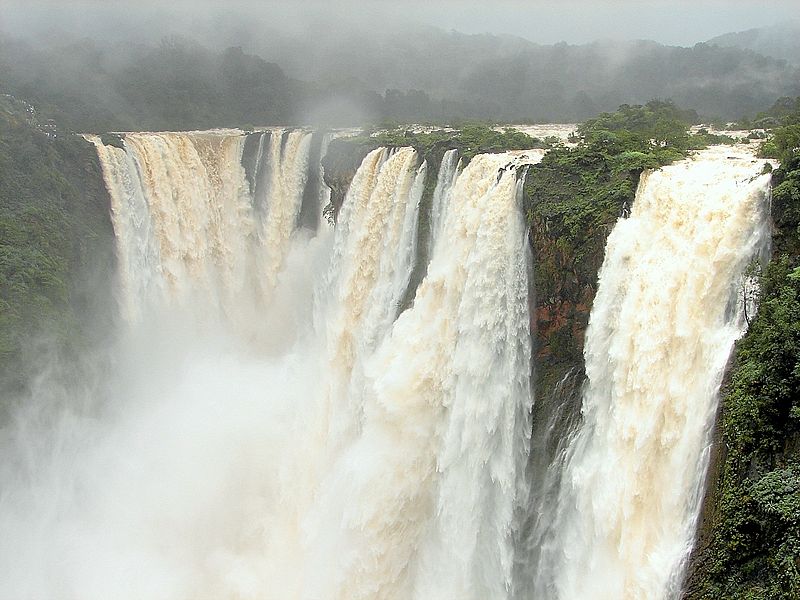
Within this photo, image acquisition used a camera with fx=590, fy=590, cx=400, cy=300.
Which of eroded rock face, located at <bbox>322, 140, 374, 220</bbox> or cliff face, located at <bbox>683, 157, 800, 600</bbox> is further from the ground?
eroded rock face, located at <bbox>322, 140, 374, 220</bbox>

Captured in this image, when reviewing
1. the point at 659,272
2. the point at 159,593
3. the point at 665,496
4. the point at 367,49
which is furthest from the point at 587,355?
the point at 367,49

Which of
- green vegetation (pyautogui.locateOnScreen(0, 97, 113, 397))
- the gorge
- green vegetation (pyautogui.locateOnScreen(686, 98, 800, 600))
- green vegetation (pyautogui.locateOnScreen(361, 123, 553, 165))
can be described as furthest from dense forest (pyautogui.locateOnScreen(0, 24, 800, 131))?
green vegetation (pyautogui.locateOnScreen(686, 98, 800, 600))

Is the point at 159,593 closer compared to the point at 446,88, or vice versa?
the point at 159,593

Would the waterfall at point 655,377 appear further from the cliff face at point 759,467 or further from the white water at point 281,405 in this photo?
the white water at point 281,405

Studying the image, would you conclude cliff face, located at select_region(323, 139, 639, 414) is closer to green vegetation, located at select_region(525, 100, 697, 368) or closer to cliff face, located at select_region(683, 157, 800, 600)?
green vegetation, located at select_region(525, 100, 697, 368)

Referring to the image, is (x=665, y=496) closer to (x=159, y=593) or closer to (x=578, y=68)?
(x=159, y=593)

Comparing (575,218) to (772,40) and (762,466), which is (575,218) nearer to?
(762,466)
